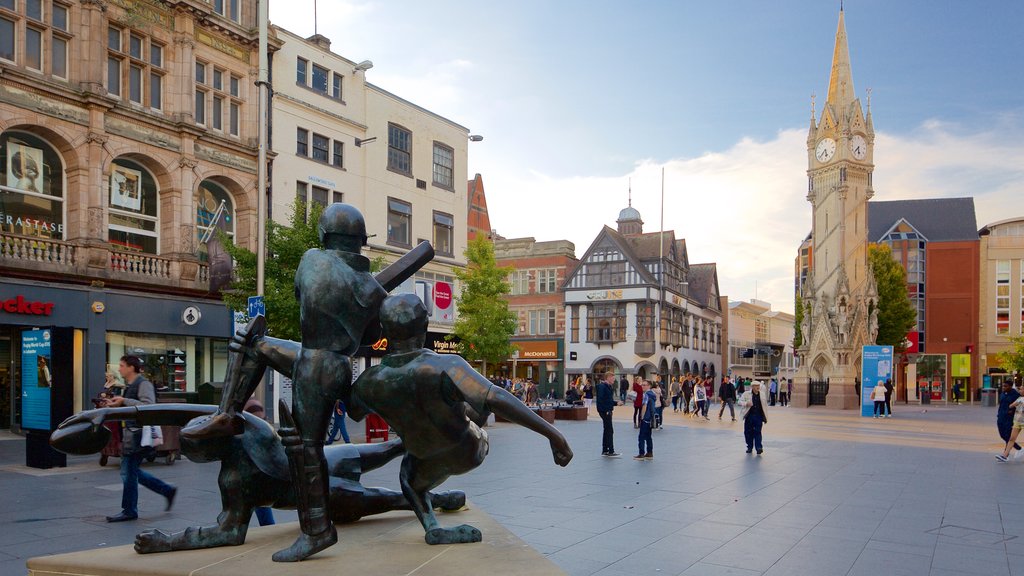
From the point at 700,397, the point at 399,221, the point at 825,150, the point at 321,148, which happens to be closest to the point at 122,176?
the point at 321,148

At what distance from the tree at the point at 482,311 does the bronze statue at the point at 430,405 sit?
98.0 ft

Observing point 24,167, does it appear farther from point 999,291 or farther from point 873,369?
point 999,291

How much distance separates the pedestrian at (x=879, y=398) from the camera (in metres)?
32.9

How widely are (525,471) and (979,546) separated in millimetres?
7066

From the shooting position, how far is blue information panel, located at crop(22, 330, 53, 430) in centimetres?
1302

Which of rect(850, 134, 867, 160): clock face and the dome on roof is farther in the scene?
the dome on roof

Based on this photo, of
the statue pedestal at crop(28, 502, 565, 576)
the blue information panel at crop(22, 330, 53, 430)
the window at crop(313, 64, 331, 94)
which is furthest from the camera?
the window at crop(313, 64, 331, 94)

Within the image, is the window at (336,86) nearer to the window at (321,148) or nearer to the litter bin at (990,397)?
the window at (321,148)

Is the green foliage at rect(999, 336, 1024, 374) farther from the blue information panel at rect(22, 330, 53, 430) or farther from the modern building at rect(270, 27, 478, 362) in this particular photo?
the blue information panel at rect(22, 330, 53, 430)

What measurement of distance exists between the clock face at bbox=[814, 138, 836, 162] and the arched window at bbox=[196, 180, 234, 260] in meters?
35.4

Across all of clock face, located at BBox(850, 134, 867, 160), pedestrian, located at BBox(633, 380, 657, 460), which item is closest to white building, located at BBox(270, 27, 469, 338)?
pedestrian, located at BBox(633, 380, 657, 460)

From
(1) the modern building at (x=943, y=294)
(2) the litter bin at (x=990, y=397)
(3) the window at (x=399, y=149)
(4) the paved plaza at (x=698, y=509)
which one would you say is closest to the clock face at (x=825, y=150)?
(2) the litter bin at (x=990, y=397)

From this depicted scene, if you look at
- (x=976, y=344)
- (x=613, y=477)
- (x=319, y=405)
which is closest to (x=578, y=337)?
(x=976, y=344)

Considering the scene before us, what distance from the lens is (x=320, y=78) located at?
1152 inches
